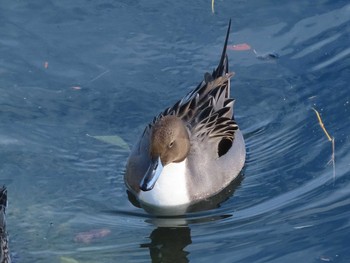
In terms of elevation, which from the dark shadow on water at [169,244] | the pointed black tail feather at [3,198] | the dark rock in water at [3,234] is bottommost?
the dark shadow on water at [169,244]

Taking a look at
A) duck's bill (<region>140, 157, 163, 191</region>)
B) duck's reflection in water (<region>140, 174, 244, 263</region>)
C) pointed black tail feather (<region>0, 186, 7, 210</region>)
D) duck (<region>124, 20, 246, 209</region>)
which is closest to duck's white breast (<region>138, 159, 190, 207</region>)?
duck (<region>124, 20, 246, 209</region>)

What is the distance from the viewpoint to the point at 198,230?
821 centimetres

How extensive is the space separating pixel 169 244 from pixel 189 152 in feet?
3.30

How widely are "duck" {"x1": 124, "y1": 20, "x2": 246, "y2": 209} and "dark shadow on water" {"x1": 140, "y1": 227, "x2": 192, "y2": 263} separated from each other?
39 cm

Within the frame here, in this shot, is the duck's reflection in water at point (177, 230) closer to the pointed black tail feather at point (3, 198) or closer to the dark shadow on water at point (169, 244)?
the dark shadow on water at point (169, 244)

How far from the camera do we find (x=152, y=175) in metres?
8.30

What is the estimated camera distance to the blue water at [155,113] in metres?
8.00

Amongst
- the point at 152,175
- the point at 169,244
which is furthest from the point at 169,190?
the point at 169,244

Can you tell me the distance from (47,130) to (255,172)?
6.33 feet

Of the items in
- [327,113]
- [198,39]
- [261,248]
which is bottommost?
[261,248]

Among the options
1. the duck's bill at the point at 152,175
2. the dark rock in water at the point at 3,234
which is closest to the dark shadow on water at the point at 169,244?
the duck's bill at the point at 152,175

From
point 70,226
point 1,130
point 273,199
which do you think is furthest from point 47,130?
point 273,199

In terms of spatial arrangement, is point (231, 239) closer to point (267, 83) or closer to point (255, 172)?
point (255, 172)

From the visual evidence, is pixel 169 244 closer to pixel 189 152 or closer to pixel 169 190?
pixel 169 190
